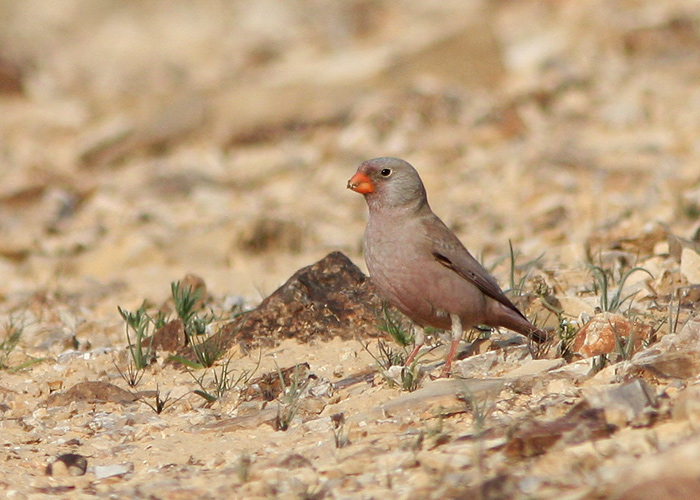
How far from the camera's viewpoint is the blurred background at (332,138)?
8.21 meters

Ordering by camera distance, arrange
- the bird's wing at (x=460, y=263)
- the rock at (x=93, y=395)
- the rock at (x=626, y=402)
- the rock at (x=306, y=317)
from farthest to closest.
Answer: the rock at (x=306, y=317) → the bird's wing at (x=460, y=263) → the rock at (x=93, y=395) → the rock at (x=626, y=402)

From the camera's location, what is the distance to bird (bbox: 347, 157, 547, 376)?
15.2 feet

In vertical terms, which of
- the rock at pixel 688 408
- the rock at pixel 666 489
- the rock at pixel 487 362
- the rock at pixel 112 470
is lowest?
the rock at pixel 666 489

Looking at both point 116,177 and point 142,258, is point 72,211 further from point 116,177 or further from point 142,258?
point 142,258

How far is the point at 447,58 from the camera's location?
13.0 metres

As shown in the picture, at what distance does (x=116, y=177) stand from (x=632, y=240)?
6.67 meters

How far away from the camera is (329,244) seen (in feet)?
28.2

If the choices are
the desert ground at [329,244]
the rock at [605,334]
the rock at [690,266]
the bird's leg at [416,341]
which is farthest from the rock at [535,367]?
the rock at [690,266]

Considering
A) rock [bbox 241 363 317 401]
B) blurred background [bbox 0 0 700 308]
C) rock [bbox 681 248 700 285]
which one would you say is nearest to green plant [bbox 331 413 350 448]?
rock [bbox 241 363 317 401]

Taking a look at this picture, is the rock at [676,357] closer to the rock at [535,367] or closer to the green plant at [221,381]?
the rock at [535,367]

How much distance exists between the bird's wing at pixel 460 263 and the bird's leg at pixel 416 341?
1.10 feet

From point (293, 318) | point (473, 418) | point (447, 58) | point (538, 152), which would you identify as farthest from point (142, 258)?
point (447, 58)

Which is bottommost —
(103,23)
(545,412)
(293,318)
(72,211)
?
(545,412)

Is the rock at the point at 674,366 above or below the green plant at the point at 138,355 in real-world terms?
below
